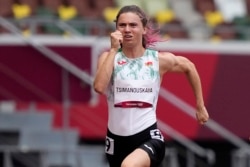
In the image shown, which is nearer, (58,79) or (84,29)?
(58,79)

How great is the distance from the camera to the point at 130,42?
10781 millimetres

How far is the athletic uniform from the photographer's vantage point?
10.9m

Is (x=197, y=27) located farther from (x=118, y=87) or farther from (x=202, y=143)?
(x=118, y=87)

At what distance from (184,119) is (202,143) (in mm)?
948

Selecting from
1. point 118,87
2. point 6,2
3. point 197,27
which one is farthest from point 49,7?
point 118,87

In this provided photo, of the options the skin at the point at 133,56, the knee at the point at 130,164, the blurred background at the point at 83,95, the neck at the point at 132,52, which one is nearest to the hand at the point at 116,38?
the skin at the point at 133,56

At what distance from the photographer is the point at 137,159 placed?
10.6 meters

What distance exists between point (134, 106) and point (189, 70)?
581 millimetres


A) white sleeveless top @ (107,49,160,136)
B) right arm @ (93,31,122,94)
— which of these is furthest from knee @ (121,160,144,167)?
right arm @ (93,31,122,94)

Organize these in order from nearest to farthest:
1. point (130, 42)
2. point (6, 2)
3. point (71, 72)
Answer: point (130, 42) → point (71, 72) → point (6, 2)

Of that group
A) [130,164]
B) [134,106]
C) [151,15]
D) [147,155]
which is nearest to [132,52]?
[134,106]

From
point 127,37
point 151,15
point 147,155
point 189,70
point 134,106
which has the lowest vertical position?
point 151,15

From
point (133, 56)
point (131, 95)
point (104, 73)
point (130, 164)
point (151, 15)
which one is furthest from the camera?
point (151, 15)

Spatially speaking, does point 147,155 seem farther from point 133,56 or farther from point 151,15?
point 151,15
